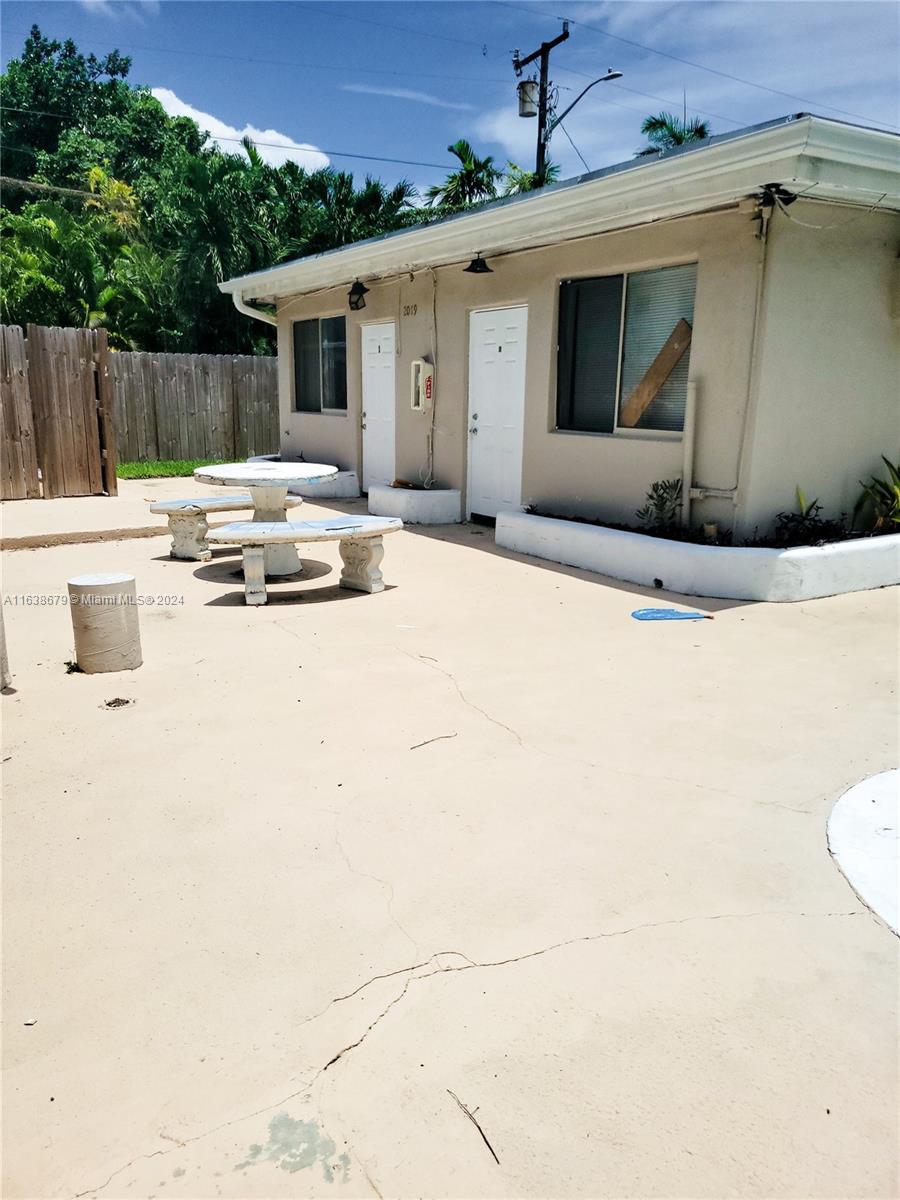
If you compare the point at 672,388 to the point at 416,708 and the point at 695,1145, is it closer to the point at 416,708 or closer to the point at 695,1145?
the point at 416,708

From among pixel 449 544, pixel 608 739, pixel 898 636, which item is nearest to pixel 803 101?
pixel 449 544

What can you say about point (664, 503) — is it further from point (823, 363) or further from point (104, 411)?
point (104, 411)

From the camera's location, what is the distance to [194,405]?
1541 cm

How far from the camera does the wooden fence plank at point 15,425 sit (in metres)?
10.3

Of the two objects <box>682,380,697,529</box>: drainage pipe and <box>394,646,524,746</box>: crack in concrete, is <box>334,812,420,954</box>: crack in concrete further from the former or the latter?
<box>682,380,697,529</box>: drainage pipe

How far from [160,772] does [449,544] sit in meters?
5.38

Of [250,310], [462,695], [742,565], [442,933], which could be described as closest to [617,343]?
[742,565]

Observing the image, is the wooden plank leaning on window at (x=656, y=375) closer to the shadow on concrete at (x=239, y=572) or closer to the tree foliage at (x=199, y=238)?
the shadow on concrete at (x=239, y=572)

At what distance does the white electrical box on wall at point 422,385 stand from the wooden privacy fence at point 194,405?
6579 millimetres

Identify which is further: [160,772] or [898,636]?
[898,636]

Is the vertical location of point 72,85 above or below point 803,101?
above

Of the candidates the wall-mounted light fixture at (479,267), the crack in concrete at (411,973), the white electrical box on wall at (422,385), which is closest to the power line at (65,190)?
the white electrical box on wall at (422,385)

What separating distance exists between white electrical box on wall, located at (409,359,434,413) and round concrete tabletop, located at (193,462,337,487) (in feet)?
10.6

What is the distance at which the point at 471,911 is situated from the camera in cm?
256
